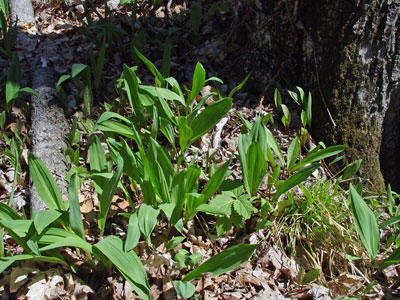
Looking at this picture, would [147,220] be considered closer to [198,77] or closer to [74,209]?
[74,209]

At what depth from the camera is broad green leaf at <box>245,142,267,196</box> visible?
5.94ft

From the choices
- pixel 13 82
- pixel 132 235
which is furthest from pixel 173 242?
pixel 13 82

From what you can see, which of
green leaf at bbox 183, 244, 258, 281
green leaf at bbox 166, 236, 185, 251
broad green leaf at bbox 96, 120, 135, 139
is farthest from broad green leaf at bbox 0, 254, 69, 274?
broad green leaf at bbox 96, 120, 135, 139

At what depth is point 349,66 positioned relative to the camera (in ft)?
7.32

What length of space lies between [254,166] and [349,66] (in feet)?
2.96

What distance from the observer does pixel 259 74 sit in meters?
2.69

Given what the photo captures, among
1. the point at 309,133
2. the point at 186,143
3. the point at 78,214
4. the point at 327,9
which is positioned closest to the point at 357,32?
the point at 327,9

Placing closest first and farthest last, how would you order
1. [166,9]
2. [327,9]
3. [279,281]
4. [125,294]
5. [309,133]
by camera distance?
[125,294] → [279,281] → [327,9] → [309,133] → [166,9]

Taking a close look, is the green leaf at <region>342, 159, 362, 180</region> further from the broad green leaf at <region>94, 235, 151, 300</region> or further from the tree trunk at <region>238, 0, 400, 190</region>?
the broad green leaf at <region>94, 235, 151, 300</region>

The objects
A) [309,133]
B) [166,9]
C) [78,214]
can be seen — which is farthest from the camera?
[166,9]

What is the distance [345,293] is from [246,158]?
0.78 meters

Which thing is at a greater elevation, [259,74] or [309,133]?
[259,74]

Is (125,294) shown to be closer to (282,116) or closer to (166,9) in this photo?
(282,116)

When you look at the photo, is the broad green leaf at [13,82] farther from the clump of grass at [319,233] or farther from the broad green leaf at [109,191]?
the clump of grass at [319,233]
